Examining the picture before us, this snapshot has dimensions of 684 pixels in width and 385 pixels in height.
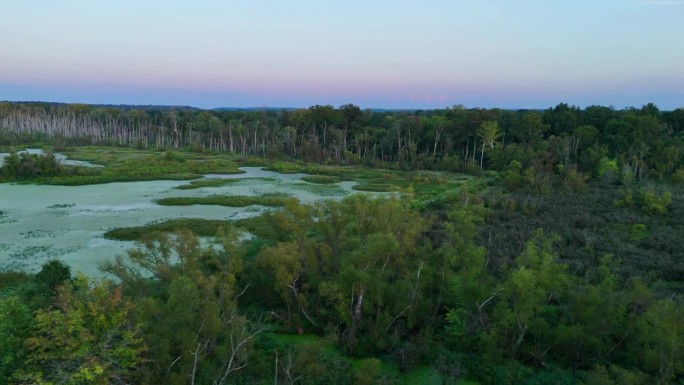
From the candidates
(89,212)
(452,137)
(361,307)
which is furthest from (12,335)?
(452,137)

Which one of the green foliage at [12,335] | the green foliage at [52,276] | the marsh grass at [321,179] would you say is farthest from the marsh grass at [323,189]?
the green foliage at [12,335]

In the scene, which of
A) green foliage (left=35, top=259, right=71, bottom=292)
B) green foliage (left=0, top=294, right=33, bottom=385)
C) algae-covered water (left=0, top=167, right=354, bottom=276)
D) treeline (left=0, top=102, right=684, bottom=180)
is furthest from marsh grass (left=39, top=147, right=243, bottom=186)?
green foliage (left=0, top=294, right=33, bottom=385)

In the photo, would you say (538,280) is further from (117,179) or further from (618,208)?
(117,179)

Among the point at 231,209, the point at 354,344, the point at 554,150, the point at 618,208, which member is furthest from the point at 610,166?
the point at 354,344

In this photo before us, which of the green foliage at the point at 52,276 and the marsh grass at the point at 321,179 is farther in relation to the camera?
the marsh grass at the point at 321,179

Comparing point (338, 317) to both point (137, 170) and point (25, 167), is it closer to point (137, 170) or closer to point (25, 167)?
point (25, 167)

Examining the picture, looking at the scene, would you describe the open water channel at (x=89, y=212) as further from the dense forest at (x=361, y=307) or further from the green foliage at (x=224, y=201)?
the dense forest at (x=361, y=307)
